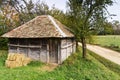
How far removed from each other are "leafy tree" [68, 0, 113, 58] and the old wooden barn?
2532 mm

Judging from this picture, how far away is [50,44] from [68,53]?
3.71 metres

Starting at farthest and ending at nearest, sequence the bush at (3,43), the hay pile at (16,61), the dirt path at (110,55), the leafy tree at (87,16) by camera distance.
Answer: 1. the bush at (3,43)
2. the dirt path at (110,55)
3. the leafy tree at (87,16)
4. the hay pile at (16,61)

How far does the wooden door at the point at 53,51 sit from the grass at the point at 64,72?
1119 mm

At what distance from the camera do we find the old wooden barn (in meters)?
21.6

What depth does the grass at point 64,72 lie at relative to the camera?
1719 cm

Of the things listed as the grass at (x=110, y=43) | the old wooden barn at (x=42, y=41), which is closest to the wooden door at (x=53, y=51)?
the old wooden barn at (x=42, y=41)

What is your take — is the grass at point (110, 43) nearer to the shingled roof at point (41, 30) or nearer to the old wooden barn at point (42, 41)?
the shingled roof at point (41, 30)

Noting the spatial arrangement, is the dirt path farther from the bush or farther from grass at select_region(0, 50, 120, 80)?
the bush

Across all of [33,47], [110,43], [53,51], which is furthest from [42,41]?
[110,43]

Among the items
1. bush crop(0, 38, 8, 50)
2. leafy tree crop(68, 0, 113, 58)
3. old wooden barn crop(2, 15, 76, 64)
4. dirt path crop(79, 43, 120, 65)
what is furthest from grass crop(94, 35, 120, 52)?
bush crop(0, 38, 8, 50)

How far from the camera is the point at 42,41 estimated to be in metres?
22.0

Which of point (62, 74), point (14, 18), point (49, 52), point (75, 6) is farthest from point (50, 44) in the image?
point (14, 18)

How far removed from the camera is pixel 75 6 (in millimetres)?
25562

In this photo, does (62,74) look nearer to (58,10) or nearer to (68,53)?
(68,53)
